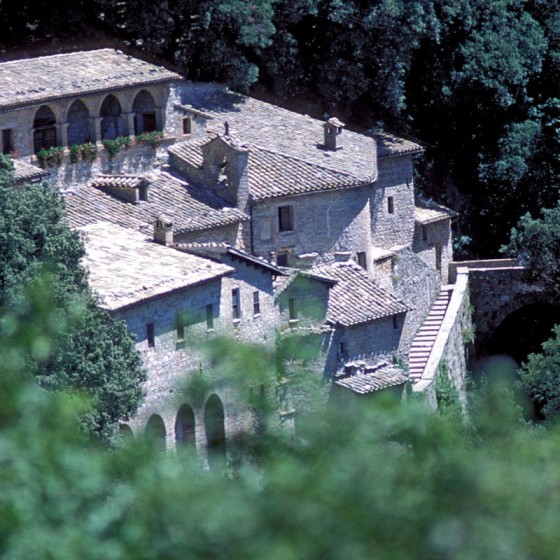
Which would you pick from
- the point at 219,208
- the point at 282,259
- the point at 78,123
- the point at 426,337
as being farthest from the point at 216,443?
the point at 426,337

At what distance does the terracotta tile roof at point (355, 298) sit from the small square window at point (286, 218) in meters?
2.00

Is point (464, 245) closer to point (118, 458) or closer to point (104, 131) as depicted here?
point (104, 131)

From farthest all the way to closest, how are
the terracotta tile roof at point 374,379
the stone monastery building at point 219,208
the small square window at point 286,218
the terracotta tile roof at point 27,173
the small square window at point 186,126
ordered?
the small square window at point 186,126 < the small square window at point 286,218 < the terracotta tile roof at point 374,379 < the terracotta tile roof at point 27,173 < the stone monastery building at point 219,208

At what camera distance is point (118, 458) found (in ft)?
41.9

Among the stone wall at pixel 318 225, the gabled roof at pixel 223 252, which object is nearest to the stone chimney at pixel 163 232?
the gabled roof at pixel 223 252

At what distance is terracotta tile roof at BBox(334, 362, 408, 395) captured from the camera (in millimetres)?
41588

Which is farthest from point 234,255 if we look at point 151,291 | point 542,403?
point 542,403

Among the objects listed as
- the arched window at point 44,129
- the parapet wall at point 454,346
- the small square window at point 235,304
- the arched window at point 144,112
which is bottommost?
the parapet wall at point 454,346

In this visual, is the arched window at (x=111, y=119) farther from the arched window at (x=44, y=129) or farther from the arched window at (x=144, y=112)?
the arched window at (x=44, y=129)

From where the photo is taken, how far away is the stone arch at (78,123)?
149ft

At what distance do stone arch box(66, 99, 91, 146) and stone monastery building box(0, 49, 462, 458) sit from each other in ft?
0.11

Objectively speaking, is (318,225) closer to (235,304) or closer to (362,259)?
(362,259)

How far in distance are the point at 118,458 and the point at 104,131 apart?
3435 cm

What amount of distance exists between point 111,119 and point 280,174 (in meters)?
4.38
